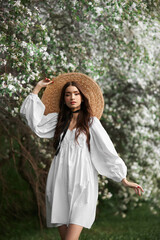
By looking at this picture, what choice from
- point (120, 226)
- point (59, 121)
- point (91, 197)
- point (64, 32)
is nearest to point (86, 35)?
point (64, 32)

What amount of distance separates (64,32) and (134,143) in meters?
2.46

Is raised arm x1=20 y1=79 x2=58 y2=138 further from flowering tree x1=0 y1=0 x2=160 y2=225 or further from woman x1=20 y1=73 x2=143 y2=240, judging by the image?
flowering tree x1=0 y1=0 x2=160 y2=225

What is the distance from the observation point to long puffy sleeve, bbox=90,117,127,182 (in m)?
3.21

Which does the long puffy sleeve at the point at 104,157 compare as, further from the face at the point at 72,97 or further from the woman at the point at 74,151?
the face at the point at 72,97

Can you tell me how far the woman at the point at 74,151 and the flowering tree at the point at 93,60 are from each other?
33 centimetres

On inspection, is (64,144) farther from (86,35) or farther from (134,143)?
(134,143)

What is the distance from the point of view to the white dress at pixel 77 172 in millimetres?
3152

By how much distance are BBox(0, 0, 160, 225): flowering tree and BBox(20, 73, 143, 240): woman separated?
326mm

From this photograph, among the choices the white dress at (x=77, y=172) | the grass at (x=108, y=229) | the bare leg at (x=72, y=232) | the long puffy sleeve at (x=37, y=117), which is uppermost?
the long puffy sleeve at (x=37, y=117)

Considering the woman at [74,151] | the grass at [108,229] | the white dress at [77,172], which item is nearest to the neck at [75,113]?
the woman at [74,151]

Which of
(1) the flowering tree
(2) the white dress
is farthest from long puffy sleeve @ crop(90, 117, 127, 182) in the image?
(1) the flowering tree

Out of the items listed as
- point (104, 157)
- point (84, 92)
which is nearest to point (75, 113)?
point (84, 92)

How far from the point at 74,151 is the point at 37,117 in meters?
0.47

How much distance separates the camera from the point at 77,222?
3.06 metres
